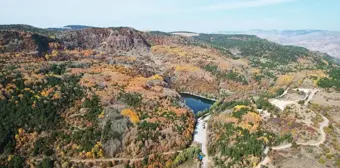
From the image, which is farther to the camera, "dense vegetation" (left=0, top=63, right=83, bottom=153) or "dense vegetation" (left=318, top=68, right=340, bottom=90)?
"dense vegetation" (left=318, top=68, right=340, bottom=90)

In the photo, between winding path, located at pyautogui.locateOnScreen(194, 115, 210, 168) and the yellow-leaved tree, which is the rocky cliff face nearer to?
the yellow-leaved tree

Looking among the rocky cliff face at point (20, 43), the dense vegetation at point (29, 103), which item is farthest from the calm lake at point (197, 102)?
the rocky cliff face at point (20, 43)

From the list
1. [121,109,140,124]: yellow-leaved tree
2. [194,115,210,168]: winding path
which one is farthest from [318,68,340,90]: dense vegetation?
[121,109,140,124]: yellow-leaved tree

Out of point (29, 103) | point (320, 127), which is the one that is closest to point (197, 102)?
point (320, 127)

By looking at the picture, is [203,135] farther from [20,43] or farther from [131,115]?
[20,43]

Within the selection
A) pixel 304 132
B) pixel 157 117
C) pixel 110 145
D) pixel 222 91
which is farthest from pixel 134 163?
pixel 222 91

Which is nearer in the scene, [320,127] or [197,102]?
[320,127]

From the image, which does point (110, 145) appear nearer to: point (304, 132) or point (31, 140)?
point (31, 140)

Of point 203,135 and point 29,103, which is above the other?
point 29,103

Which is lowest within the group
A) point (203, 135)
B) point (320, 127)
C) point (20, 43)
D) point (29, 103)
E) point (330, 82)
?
point (203, 135)
